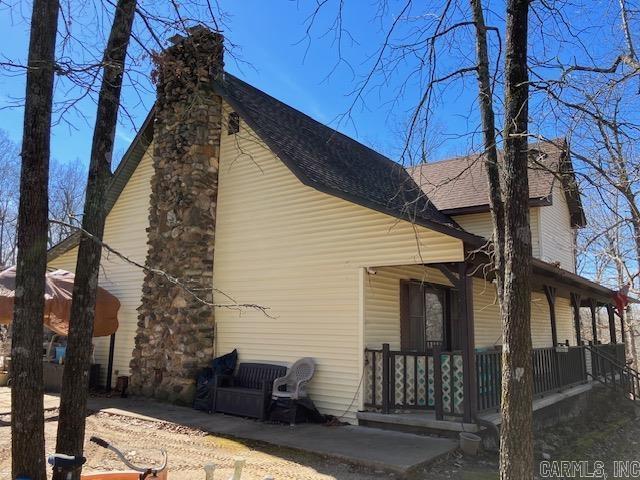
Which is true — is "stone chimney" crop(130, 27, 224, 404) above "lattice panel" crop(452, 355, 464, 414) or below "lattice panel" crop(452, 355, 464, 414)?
above

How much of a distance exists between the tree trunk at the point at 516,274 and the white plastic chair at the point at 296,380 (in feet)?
17.2

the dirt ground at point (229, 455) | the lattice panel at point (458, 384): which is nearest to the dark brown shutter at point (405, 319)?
the lattice panel at point (458, 384)

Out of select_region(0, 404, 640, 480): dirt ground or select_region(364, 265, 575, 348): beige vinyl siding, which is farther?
select_region(364, 265, 575, 348): beige vinyl siding

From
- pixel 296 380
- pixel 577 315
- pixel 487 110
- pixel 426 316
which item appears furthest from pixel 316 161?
pixel 577 315

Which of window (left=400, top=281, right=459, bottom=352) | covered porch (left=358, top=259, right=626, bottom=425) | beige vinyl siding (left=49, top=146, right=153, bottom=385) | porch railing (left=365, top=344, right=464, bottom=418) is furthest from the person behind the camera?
beige vinyl siding (left=49, top=146, right=153, bottom=385)

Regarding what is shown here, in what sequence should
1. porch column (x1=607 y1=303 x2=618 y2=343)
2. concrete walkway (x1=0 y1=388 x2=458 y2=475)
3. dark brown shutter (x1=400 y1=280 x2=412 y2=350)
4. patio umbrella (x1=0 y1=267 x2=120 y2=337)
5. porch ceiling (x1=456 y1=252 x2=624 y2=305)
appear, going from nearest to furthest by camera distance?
concrete walkway (x1=0 y1=388 x2=458 y2=475) → porch ceiling (x1=456 y1=252 x2=624 y2=305) → dark brown shutter (x1=400 y1=280 x2=412 y2=350) → patio umbrella (x1=0 y1=267 x2=120 y2=337) → porch column (x1=607 y1=303 x2=618 y2=343)

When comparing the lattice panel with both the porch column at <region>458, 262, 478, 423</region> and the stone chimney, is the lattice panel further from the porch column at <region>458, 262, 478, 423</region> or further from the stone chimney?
the stone chimney

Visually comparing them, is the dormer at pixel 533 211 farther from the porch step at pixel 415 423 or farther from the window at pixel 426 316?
the porch step at pixel 415 423

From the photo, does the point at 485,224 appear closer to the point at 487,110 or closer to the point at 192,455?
the point at 487,110

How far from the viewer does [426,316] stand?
11430 millimetres

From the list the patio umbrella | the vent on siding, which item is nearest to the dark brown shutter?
the vent on siding

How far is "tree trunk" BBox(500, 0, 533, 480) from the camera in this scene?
4.19 meters

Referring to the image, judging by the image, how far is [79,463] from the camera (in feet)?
11.9

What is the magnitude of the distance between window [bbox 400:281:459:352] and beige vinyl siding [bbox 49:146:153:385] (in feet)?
21.2
